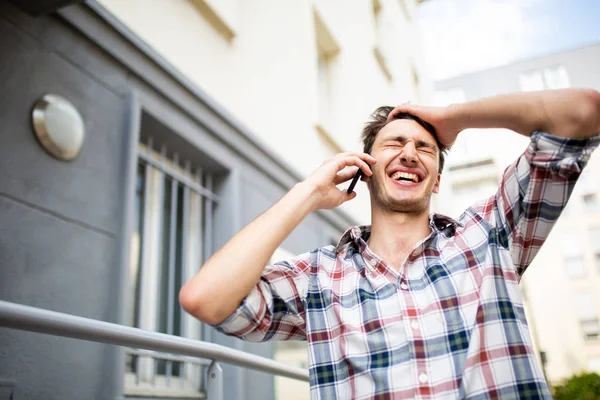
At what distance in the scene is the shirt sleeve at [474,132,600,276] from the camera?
4.63 feet

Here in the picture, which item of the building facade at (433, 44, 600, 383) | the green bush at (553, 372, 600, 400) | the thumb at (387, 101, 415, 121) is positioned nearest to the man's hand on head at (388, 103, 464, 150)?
the thumb at (387, 101, 415, 121)

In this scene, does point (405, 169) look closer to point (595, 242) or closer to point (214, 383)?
point (214, 383)

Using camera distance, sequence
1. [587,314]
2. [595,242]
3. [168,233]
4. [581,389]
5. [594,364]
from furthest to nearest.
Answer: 1. [595,242]
2. [587,314]
3. [594,364]
4. [581,389]
5. [168,233]

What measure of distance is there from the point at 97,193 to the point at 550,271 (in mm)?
28004

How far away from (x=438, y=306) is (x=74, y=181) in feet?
6.09

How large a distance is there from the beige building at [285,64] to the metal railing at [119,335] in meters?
2.06

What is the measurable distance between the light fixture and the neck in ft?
5.06

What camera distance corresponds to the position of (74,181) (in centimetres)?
260

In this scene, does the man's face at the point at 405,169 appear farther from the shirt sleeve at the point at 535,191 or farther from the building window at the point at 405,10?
the building window at the point at 405,10

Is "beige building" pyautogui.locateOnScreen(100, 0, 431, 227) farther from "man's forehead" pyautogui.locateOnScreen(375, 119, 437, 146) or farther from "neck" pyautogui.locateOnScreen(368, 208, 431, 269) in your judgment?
"neck" pyautogui.locateOnScreen(368, 208, 431, 269)

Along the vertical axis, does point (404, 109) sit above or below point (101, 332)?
above

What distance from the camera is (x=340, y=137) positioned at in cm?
632

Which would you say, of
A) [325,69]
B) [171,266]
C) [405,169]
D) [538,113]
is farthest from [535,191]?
[325,69]

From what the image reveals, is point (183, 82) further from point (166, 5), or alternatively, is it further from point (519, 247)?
point (519, 247)
